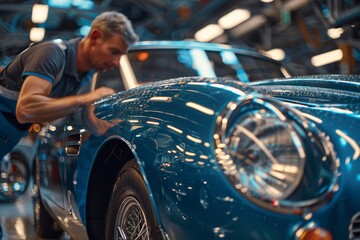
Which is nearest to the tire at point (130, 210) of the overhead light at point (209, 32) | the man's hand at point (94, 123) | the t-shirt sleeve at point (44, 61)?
the man's hand at point (94, 123)

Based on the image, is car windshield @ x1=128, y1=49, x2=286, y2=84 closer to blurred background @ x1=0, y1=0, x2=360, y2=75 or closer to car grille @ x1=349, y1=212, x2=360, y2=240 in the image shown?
car grille @ x1=349, y1=212, x2=360, y2=240

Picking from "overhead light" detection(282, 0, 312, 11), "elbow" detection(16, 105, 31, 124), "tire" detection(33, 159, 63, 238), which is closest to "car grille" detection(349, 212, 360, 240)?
"elbow" detection(16, 105, 31, 124)

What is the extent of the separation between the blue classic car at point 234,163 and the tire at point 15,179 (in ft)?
15.9

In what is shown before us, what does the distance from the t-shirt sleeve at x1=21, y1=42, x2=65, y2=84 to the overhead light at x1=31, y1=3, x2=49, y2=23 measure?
12810 millimetres

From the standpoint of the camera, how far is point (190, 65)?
3492mm

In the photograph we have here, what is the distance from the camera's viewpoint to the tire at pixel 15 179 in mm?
6825

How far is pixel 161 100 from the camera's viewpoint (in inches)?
78.5

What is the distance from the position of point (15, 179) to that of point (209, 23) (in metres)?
10.9

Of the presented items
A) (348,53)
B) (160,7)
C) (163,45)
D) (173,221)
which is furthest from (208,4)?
(173,221)

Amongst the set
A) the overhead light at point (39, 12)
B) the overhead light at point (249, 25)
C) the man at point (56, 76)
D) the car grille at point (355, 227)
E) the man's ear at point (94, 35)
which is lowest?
the car grille at point (355, 227)

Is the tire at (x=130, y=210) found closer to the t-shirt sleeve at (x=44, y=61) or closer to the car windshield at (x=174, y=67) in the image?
the t-shirt sleeve at (x=44, y=61)

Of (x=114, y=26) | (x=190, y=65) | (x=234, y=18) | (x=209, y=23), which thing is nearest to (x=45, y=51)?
(x=114, y=26)

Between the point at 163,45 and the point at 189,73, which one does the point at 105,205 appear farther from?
the point at 163,45

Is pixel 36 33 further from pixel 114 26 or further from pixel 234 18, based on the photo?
pixel 114 26
